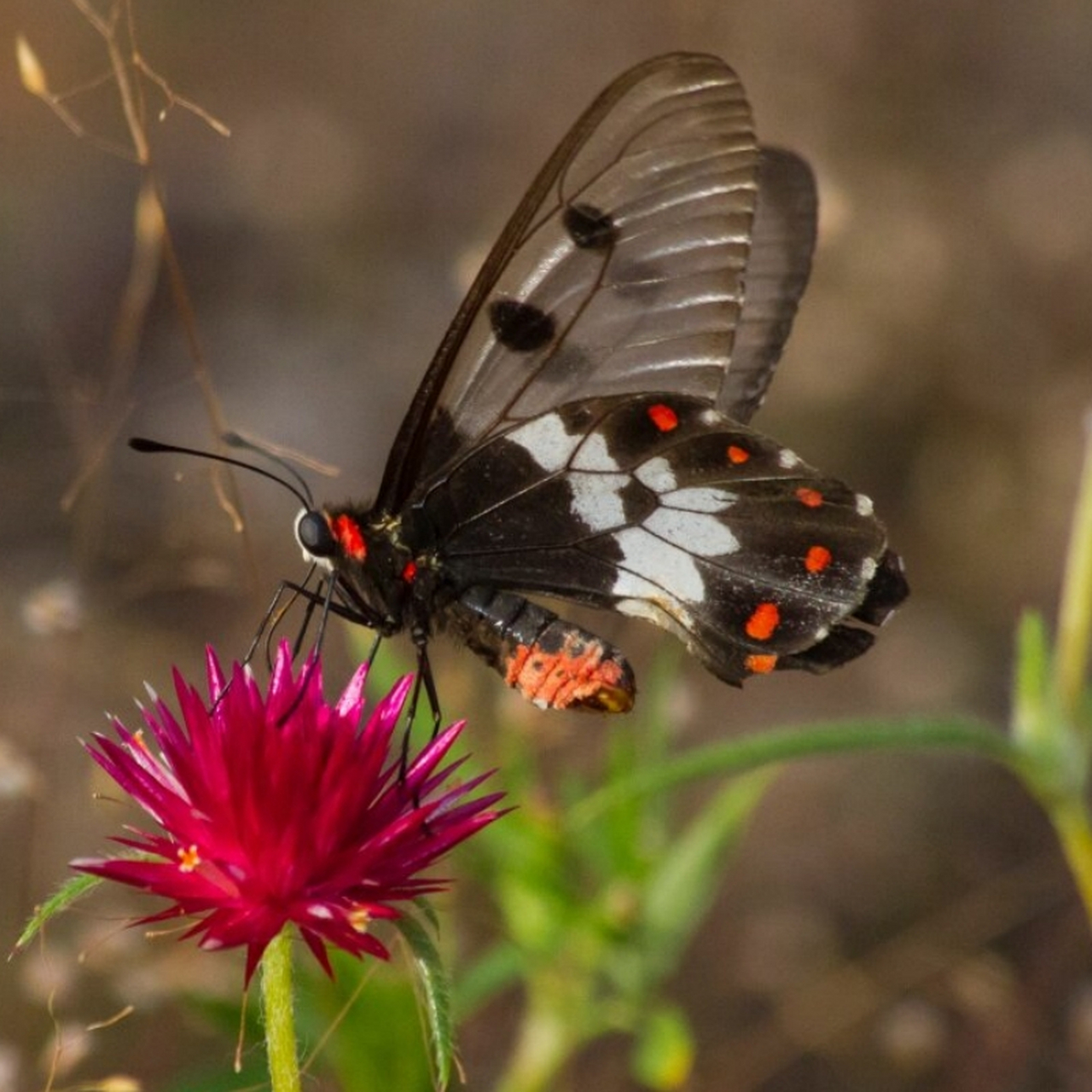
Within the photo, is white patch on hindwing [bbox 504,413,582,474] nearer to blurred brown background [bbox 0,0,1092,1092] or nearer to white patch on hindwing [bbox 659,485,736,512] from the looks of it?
white patch on hindwing [bbox 659,485,736,512]

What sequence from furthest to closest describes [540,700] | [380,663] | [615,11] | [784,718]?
[615,11] → [784,718] → [380,663] → [540,700]

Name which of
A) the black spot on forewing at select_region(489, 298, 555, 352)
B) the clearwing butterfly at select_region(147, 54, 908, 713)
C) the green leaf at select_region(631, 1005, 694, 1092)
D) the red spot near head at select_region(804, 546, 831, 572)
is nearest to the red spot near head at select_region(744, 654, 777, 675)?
the clearwing butterfly at select_region(147, 54, 908, 713)

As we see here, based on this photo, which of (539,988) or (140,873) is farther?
(539,988)

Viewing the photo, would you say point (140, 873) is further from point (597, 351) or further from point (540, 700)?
point (597, 351)

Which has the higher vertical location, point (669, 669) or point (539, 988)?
point (669, 669)

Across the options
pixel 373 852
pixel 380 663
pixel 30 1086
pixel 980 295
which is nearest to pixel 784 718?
pixel 980 295

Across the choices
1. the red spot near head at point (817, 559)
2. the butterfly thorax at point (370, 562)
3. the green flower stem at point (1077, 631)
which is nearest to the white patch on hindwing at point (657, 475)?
the red spot near head at point (817, 559)

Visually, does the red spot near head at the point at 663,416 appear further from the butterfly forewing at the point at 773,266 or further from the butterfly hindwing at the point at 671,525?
the butterfly forewing at the point at 773,266
